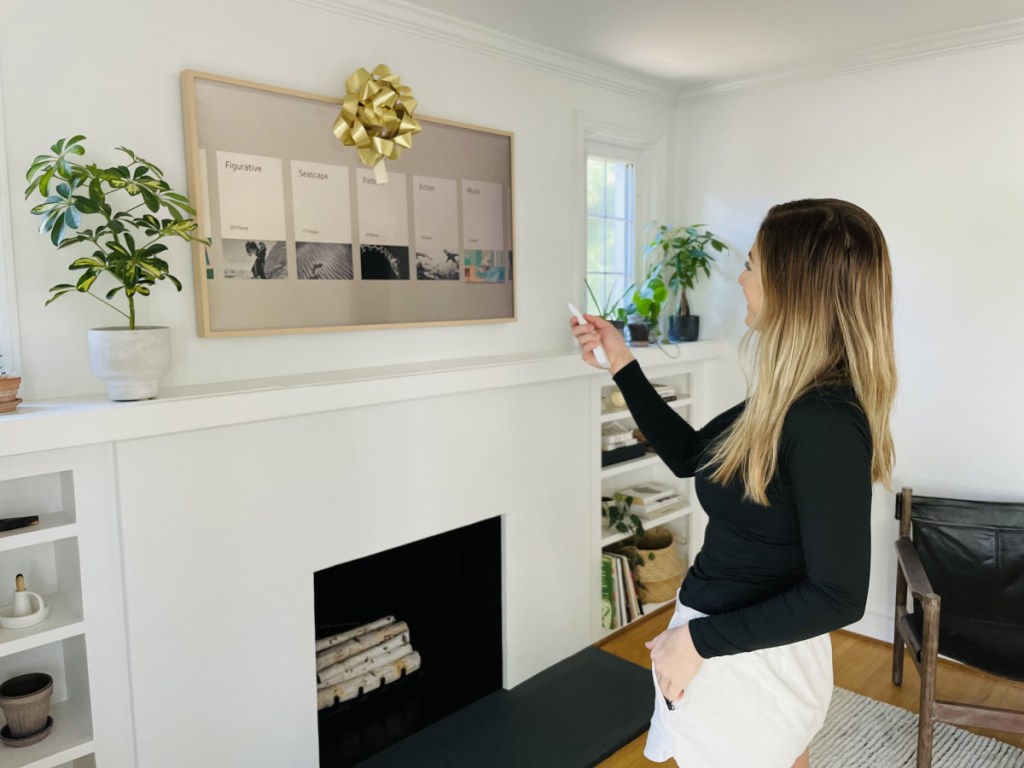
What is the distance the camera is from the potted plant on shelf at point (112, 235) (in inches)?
62.1

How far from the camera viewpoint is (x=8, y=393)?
1.56 metres

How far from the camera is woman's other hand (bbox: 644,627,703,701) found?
1.25 meters

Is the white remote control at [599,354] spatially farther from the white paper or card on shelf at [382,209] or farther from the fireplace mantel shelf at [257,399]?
the white paper or card on shelf at [382,209]

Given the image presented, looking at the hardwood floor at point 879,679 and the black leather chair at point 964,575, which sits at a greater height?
the black leather chair at point 964,575

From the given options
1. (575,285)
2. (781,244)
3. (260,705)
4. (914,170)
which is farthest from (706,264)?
(260,705)

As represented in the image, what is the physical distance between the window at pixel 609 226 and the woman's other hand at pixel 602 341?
1.36 meters

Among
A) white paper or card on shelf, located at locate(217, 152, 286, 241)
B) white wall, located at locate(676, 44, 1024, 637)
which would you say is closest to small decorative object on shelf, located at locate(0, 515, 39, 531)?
white paper or card on shelf, located at locate(217, 152, 286, 241)

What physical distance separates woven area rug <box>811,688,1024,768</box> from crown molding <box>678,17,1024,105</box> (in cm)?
229

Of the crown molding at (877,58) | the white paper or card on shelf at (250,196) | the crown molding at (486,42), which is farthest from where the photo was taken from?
the crown molding at (877,58)

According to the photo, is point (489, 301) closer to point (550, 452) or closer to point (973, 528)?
point (550, 452)

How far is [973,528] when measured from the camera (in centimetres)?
263

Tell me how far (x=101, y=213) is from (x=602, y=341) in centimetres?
112

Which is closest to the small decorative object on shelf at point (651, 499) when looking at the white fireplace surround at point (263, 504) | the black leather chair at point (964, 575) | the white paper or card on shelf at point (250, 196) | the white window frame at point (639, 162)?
the white fireplace surround at point (263, 504)

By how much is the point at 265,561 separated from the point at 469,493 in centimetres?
71
